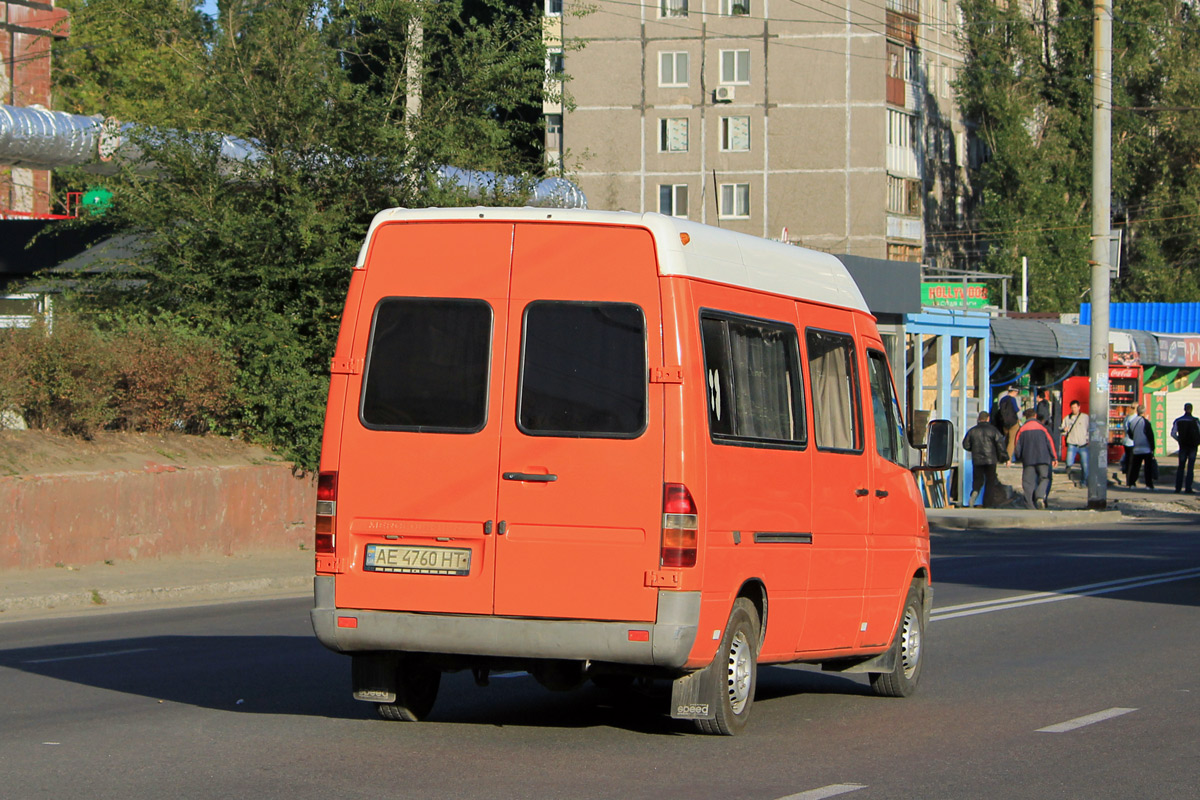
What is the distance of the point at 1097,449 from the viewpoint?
30.7 meters

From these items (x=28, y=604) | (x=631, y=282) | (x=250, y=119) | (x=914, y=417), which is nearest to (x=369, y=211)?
(x=250, y=119)

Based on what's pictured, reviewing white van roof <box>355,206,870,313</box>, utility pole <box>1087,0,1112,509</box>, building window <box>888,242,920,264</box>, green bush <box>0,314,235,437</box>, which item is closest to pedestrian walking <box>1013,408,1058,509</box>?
utility pole <box>1087,0,1112,509</box>

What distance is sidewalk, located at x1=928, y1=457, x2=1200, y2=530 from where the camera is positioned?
1093 inches

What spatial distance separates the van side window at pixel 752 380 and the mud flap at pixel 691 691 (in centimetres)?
115

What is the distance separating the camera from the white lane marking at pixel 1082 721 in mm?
8578

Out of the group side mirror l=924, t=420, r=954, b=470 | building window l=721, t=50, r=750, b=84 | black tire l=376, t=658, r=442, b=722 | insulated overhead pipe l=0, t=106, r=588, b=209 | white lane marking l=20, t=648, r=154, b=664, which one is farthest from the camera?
building window l=721, t=50, r=750, b=84

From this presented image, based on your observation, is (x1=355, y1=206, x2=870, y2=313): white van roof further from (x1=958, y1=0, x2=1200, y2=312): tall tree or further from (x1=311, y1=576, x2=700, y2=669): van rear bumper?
(x1=958, y1=0, x2=1200, y2=312): tall tree

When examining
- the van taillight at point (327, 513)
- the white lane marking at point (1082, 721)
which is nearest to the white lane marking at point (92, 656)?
the van taillight at point (327, 513)

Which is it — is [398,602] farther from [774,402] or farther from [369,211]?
[369,211]

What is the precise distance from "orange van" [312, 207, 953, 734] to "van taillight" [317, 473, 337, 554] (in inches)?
0.6

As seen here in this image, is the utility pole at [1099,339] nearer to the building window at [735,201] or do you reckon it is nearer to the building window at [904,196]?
the building window at [904,196]

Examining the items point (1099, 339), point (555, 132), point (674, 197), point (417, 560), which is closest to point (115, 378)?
point (417, 560)

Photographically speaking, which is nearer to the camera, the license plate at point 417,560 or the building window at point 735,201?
the license plate at point 417,560

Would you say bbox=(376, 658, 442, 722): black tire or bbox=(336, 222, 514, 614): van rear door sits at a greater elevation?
bbox=(336, 222, 514, 614): van rear door
